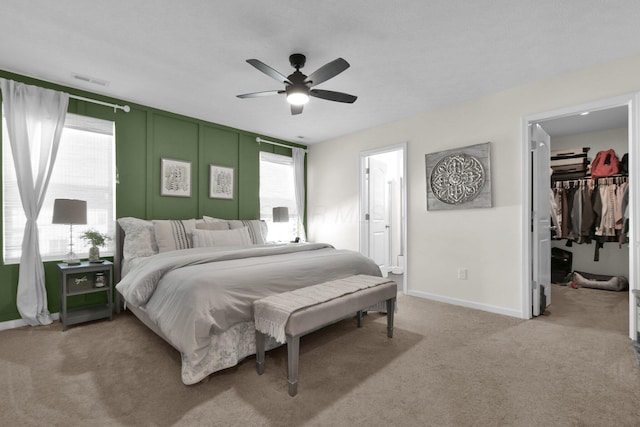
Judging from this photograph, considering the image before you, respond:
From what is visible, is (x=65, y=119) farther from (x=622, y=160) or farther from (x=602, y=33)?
(x=622, y=160)

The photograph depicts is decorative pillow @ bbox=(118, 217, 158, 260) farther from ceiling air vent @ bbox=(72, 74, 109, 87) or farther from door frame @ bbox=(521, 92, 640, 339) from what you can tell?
door frame @ bbox=(521, 92, 640, 339)

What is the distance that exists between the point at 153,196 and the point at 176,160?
0.57 meters

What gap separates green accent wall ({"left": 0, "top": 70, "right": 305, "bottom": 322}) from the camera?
128 inches

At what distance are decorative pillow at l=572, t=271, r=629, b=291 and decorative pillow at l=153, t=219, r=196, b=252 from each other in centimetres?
564

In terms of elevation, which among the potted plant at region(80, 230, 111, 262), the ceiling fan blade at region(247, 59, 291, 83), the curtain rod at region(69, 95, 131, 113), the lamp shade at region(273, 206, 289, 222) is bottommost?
the potted plant at region(80, 230, 111, 262)

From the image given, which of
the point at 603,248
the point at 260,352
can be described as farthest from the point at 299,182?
the point at 603,248

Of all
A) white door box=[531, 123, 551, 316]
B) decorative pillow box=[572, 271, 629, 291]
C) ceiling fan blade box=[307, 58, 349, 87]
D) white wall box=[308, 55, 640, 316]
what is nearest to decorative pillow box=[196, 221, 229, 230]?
ceiling fan blade box=[307, 58, 349, 87]

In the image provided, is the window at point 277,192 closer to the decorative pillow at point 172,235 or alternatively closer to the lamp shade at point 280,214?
the lamp shade at point 280,214

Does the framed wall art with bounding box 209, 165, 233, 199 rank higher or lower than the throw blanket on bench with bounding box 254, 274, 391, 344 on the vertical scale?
higher

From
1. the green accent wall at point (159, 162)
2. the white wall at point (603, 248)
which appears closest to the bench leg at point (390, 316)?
the green accent wall at point (159, 162)

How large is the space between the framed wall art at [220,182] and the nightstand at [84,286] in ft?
5.62

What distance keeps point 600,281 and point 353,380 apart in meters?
4.64

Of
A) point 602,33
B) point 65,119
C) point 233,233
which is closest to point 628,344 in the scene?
point 602,33

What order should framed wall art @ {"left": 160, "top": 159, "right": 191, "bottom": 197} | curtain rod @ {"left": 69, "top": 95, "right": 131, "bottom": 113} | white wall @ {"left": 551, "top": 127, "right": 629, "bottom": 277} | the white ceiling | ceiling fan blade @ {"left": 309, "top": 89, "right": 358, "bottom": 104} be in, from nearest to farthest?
the white ceiling, ceiling fan blade @ {"left": 309, "top": 89, "right": 358, "bottom": 104}, curtain rod @ {"left": 69, "top": 95, "right": 131, "bottom": 113}, framed wall art @ {"left": 160, "top": 159, "right": 191, "bottom": 197}, white wall @ {"left": 551, "top": 127, "right": 629, "bottom": 277}
